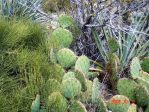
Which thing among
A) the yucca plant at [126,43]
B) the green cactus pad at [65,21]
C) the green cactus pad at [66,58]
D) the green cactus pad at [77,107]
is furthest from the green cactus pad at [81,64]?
the green cactus pad at [65,21]

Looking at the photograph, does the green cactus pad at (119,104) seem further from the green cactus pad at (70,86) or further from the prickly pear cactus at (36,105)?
the prickly pear cactus at (36,105)

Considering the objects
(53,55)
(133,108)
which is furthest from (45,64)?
(133,108)

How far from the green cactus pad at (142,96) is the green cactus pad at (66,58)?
0.64 m

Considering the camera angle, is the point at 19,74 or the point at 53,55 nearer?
the point at 19,74

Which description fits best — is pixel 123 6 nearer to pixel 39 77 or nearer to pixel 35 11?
pixel 35 11

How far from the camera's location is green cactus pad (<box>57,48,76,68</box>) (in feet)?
10.5

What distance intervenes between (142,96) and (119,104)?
0.25 meters

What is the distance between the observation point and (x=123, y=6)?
164 inches

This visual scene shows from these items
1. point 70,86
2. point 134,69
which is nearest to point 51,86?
point 70,86

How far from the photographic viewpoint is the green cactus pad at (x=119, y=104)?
276 centimetres

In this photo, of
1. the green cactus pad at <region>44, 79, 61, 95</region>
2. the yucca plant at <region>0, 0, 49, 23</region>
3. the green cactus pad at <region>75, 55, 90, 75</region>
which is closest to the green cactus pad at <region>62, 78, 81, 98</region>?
the green cactus pad at <region>44, 79, 61, 95</region>

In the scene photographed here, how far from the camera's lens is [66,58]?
10.5 ft

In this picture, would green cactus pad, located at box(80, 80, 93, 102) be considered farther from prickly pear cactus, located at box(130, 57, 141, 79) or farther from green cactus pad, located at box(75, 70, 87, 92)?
prickly pear cactus, located at box(130, 57, 141, 79)

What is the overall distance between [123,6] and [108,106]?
1.67 m
